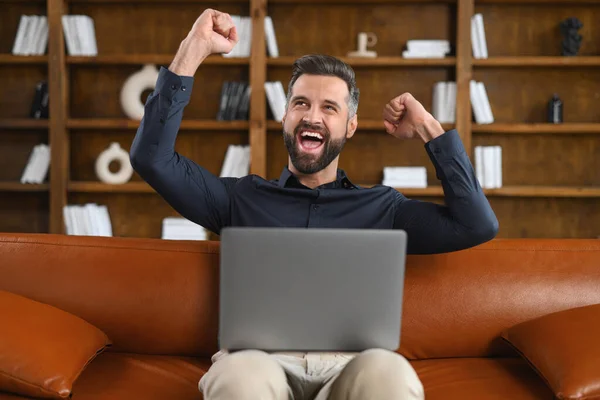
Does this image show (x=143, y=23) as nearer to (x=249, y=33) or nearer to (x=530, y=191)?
(x=249, y=33)

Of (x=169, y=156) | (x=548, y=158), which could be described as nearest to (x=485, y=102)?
(x=548, y=158)

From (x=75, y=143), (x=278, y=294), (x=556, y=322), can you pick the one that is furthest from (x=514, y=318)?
Result: (x=75, y=143)

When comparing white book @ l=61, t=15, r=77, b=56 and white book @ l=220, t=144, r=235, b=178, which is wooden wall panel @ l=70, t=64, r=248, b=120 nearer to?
white book @ l=61, t=15, r=77, b=56

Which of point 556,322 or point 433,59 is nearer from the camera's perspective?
point 556,322

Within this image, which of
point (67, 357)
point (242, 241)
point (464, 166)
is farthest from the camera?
point (464, 166)

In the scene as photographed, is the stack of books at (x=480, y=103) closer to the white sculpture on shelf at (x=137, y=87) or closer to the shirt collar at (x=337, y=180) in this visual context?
the white sculpture on shelf at (x=137, y=87)

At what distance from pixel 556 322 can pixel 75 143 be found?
3311 mm

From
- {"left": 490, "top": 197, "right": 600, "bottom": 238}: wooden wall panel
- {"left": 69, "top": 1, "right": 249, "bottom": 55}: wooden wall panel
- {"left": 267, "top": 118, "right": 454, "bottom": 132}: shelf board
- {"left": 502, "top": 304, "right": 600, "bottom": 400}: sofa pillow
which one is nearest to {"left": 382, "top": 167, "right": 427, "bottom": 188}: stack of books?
{"left": 267, "top": 118, "right": 454, "bottom": 132}: shelf board

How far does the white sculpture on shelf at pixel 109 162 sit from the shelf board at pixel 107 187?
68 millimetres

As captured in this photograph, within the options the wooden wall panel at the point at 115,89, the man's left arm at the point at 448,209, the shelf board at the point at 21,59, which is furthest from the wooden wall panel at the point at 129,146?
the man's left arm at the point at 448,209

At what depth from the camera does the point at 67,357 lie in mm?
1521

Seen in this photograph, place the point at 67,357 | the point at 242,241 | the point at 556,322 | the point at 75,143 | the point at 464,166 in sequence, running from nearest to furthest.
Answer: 1. the point at 242,241
2. the point at 67,357
3. the point at 556,322
4. the point at 464,166
5. the point at 75,143

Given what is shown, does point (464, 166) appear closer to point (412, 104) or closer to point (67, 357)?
point (412, 104)

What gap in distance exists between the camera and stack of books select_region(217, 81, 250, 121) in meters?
4.02
